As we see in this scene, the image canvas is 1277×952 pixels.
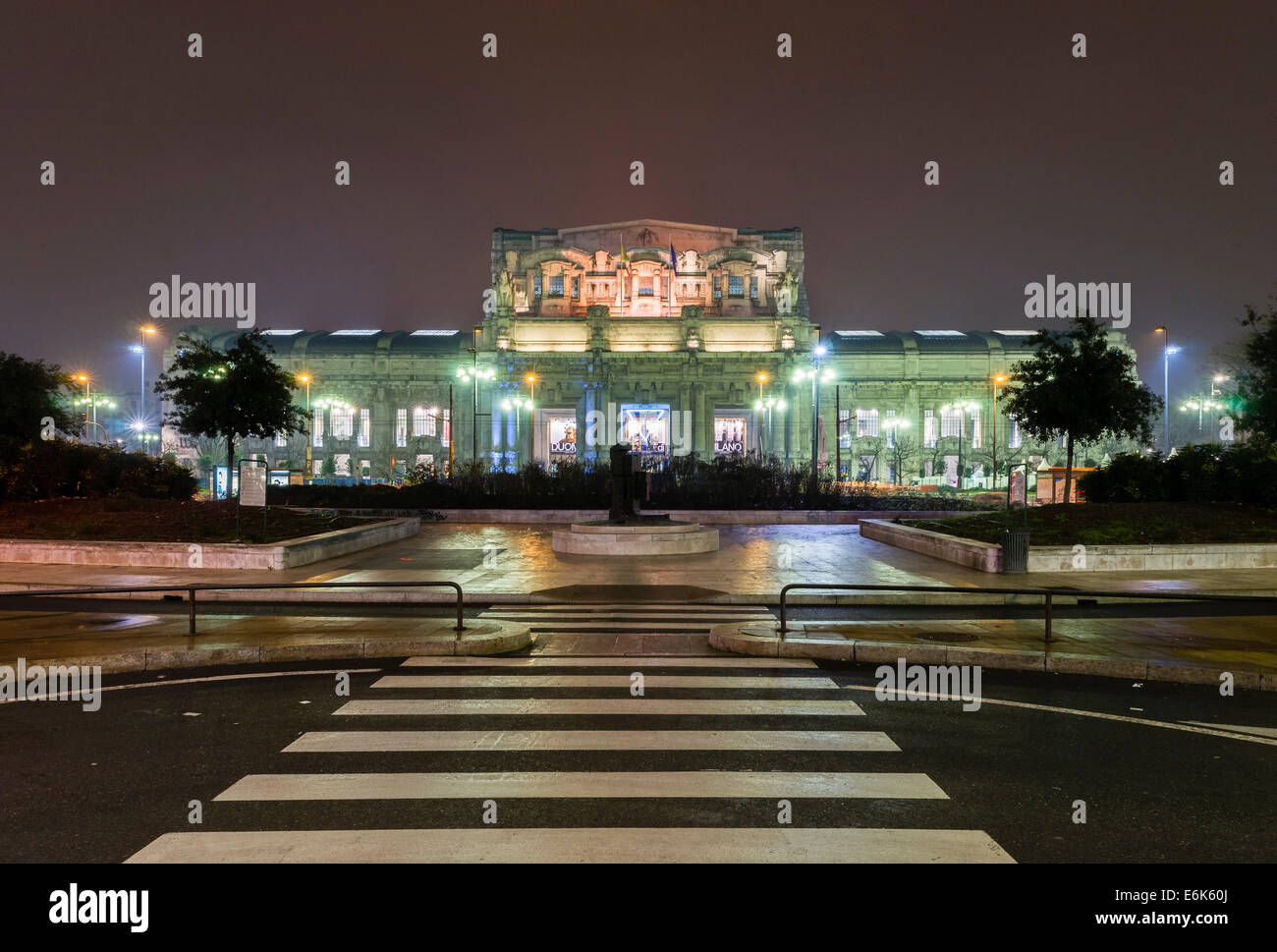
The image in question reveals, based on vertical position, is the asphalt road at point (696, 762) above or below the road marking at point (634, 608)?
above

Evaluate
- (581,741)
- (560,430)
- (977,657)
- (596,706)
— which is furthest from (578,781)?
(560,430)

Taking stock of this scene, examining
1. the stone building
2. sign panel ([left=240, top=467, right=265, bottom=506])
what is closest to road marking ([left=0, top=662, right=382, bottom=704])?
sign panel ([left=240, top=467, right=265, bottom=506])

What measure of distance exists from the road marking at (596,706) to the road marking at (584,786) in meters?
1.53

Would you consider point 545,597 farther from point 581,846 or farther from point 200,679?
point 581,846

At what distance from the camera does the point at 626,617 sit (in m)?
12.5

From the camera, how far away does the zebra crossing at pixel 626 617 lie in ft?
37.5

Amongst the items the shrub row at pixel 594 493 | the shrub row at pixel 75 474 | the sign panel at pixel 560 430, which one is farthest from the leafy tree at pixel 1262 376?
the sign panel at pixel 560 430

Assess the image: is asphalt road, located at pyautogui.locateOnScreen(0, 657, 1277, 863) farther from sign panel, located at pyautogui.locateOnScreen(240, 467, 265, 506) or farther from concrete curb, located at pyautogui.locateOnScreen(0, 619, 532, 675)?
sign panel, located at pyautogui.locateOnScreen(240, 467, 265, 506)

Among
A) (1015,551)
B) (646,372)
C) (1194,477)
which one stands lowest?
(1015,551)

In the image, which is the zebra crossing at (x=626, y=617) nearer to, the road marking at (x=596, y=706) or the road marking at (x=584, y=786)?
the road marking at (x=596, y=706)

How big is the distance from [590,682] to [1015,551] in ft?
40.1
